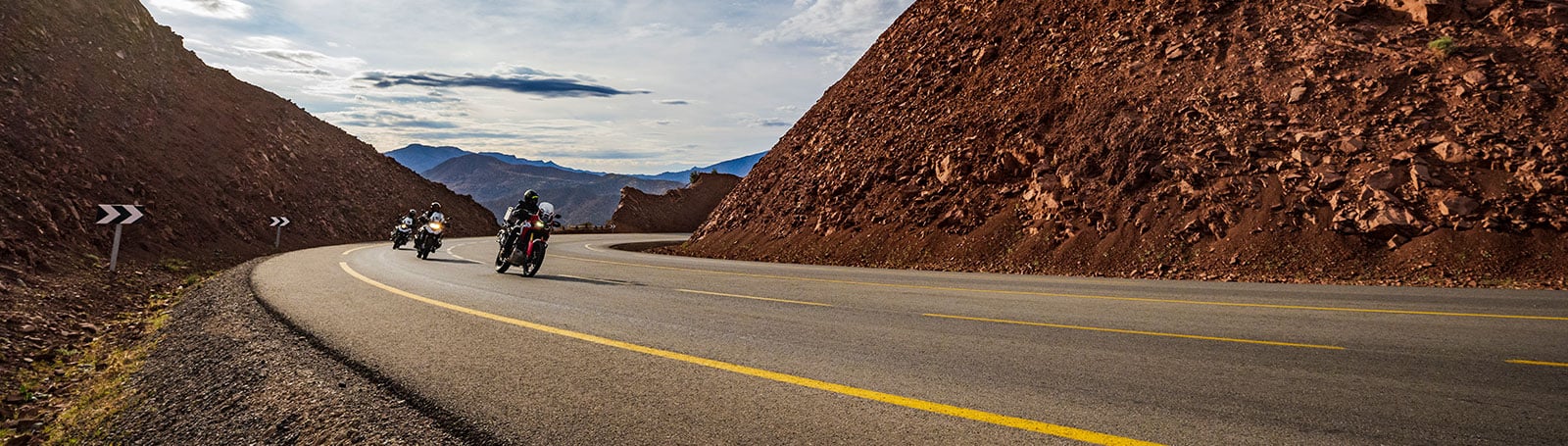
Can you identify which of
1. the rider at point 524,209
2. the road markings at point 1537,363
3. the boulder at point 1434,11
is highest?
the boulder at point 1434,11

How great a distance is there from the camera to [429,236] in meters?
19.6

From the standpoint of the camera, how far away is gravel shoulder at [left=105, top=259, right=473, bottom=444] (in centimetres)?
417

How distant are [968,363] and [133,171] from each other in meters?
31.7

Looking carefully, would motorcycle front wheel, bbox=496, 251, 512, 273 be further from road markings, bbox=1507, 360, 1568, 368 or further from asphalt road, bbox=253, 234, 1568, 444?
road markings, bbox=1507, 360, 1568, 368

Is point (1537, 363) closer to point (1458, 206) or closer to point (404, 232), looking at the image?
point (1458, 206)

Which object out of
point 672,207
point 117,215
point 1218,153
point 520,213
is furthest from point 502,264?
point 672,207

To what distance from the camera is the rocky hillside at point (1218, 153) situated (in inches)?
595

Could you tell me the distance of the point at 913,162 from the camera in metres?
24.9

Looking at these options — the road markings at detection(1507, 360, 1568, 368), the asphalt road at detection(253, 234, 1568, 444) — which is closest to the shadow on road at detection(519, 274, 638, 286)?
the asphalt road at detection(253, 234, 1568, 444)

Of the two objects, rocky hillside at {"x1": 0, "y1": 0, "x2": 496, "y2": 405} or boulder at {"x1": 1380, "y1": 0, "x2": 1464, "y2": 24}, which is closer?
rocky hillside at {"x1": 0, "y1": 0, "x2": 496, "y2": 405}

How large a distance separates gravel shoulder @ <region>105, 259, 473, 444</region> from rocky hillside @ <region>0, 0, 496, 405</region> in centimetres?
133

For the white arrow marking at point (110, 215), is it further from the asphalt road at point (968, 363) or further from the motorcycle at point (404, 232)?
the motorcycle at point (404, 232)

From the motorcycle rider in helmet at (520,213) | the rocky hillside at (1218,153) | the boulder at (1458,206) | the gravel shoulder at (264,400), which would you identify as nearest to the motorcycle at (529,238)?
the motorcycle rider in helmet at (520,213)

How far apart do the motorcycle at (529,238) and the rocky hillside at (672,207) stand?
5055 centimetres
